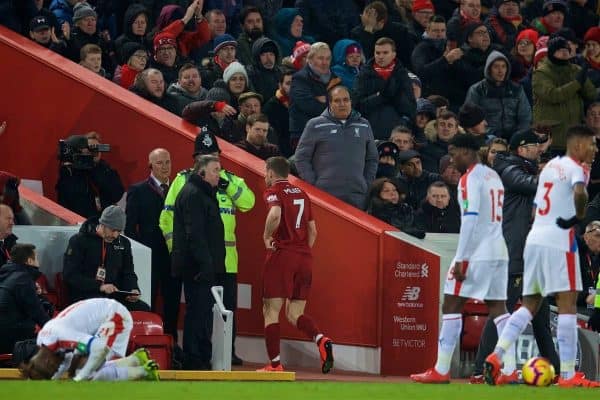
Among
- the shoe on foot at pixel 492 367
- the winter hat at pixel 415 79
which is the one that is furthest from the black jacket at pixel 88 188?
the shoe on foot at pixel 492 367

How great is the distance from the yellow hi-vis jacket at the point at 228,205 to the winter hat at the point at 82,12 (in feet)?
11.9

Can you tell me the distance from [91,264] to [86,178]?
192 centimetres

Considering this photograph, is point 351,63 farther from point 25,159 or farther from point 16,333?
point 16,333

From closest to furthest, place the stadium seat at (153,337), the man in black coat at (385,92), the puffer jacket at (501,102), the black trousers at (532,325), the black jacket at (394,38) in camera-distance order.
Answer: the black trousers at (532,325) < the stadium seat at (153,337) < the man in black coat at (385,92) < the puffer jacket at (501,102) < the black jacket at (394,38)

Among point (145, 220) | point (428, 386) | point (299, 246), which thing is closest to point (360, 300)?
point (299, 246)

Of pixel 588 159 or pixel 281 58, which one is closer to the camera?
pixel 588 159

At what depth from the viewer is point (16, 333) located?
14086 millimetres

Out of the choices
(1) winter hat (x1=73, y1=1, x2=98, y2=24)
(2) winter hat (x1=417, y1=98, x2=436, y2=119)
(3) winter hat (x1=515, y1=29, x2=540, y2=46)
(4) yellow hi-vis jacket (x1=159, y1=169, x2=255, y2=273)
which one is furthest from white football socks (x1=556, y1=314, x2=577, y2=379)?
(3) winter hat (x1=515, y1=29, x2=540, y2=46)

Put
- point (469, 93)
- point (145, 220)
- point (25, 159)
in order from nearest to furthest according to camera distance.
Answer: point (145, 220) → point (25, 159) → point (469, 93)

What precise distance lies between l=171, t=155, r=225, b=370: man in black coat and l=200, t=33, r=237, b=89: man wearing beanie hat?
11.9 ft

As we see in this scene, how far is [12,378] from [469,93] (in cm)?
818

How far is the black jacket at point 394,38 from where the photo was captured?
21.0 m

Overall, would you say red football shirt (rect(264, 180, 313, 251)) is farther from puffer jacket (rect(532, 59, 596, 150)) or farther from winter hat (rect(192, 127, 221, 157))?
puffer jacket (rect(532, 59, 596, 150))

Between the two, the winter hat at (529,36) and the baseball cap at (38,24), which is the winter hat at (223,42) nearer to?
the baseball cap at (38,24)
